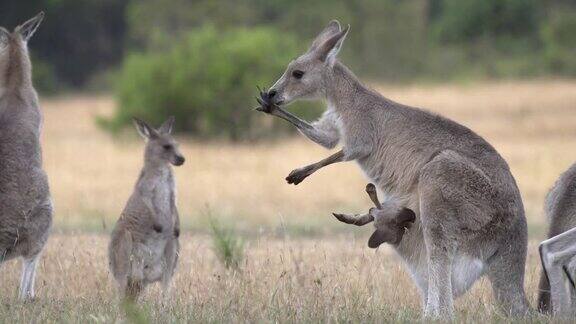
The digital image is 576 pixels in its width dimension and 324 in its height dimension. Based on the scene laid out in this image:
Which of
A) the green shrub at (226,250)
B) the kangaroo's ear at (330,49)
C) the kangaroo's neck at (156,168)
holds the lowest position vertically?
the green shrub at (226,250)

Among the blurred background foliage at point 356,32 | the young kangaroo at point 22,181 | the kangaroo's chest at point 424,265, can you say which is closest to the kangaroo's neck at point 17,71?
the young kangaroo at point 22,181

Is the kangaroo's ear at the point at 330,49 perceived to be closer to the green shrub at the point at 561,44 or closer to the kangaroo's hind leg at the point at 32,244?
the kangaroo's hind leg at the point at 32,244

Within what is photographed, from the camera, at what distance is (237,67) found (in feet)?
99.5

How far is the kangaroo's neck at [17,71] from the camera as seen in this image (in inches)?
328

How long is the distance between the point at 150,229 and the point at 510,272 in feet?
9.87

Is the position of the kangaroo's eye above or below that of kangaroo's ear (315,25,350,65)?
below

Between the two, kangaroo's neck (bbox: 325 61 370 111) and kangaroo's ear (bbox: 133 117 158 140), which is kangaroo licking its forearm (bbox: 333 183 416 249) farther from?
kangaroo's ear (bbox: 133 117 158 140)

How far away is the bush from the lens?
29797mm

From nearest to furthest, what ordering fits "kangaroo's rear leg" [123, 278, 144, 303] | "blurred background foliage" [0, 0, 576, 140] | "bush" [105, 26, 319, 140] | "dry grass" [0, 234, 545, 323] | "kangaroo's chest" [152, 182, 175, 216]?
1. "dry grass" [0, 234, 545, 323]
2. "kangaroo's rear leg" [123, 278, 144, 303]
3. "kangaroo's chest" [152, 182, 175, 216]
4. "bush" [105, 26, 319, 140]
5. "blurred background foliage" [0, 0, 576, 140]

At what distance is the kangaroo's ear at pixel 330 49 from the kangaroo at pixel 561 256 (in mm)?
1809

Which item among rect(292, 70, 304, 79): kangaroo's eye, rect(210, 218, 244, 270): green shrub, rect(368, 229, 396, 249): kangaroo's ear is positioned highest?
rect(292, 70, 304, 79): kangaroo's eye

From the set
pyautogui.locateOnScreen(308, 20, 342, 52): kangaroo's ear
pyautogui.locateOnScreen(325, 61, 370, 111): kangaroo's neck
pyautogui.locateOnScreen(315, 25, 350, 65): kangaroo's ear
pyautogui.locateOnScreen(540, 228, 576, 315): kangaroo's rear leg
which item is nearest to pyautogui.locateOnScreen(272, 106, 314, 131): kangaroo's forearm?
pyautogui.locateOnScreen(325, 61, 370, 111): kangaroo's neck

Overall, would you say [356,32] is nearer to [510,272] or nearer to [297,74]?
[297,74]

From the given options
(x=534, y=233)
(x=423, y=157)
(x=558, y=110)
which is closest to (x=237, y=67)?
(x=558, y=110)
